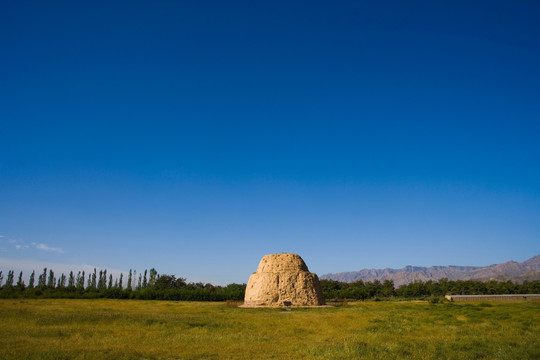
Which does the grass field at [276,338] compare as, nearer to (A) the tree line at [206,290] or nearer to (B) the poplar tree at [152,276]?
(A) the tree line at [206,290]

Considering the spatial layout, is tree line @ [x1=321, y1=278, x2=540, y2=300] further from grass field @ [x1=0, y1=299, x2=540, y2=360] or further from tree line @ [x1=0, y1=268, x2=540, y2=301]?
grass field @ [x1=0, y1=299, x2=540, y2=360]

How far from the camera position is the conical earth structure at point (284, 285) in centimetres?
5453

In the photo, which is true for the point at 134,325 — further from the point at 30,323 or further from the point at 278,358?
the point at 278,358

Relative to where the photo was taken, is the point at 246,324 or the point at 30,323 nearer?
the point at 30,323

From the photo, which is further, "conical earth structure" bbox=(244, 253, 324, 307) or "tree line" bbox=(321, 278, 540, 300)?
"tree line" bbox=(321, 278, 540, 300)

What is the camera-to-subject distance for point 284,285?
55.2 meters

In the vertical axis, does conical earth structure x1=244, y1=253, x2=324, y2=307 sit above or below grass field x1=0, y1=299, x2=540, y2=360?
above

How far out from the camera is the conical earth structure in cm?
5453

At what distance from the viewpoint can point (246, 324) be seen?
1080 inches

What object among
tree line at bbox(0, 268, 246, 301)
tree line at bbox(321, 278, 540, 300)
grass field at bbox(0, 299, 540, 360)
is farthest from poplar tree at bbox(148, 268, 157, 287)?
grass field at bbox(0, 299, 540, 360)

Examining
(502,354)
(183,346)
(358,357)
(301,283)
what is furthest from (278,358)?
(301,283)

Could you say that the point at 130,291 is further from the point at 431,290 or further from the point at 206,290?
the point at 431,290

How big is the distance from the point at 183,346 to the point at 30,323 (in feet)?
45.6

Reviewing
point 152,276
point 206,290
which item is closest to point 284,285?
point 206,290
